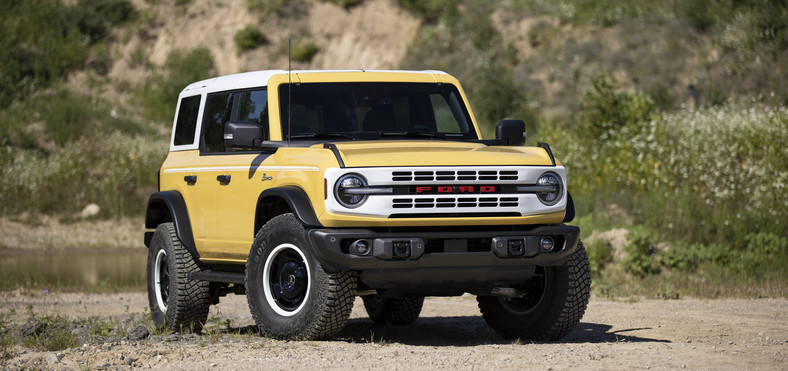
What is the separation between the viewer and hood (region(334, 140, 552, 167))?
7977 mm

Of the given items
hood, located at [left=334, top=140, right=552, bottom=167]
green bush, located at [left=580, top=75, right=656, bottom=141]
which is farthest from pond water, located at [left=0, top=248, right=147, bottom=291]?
green bush, located at [left=580, top=75, right=656, bottom=141]

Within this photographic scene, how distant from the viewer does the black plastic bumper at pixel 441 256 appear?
7.84 m

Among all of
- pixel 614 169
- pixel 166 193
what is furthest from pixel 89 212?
pixel 166 193

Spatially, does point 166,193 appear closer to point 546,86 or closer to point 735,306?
point 735,306

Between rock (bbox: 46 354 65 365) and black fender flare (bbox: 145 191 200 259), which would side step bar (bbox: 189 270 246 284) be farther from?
rock (bbox: 46 354 65 365)

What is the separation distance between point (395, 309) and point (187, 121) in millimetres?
2888

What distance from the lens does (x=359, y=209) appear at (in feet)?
25.7

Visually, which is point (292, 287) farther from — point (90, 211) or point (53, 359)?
point (90, 211)

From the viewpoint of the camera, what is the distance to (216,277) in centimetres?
967

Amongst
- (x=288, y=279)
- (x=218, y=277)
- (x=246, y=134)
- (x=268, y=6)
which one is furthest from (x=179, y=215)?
(x=268, y=6)

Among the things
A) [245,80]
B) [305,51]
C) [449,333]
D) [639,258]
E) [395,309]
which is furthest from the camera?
[305,51]

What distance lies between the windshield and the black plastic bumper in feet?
4.85

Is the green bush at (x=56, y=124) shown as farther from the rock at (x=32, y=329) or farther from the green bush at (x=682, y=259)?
the rock at (x=32, y=329)

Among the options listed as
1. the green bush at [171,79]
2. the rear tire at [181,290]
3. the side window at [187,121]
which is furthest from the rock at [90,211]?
the rear tire at [181,290]
